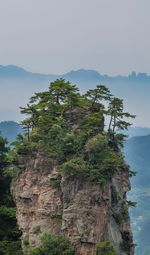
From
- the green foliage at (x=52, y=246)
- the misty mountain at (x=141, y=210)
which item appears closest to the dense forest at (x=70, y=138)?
the green foliage at (x=52, y=246)

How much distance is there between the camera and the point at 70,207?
1919 cm

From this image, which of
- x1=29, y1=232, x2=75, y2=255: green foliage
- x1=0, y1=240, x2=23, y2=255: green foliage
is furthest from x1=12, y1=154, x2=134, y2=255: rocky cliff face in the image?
x1=0, y1=240, x2=23, y2=255: green foliage

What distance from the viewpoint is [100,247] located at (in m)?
18.2

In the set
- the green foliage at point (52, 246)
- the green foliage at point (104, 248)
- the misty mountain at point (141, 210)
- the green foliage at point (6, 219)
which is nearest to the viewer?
the green foliage at point (104, 248)

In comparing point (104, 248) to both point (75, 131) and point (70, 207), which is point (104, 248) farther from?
point (75, 131)

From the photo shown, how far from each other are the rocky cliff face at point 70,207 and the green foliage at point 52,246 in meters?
0.32

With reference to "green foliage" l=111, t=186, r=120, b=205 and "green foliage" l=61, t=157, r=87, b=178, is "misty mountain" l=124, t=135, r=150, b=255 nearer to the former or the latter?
"green foliage" l=111, t=186, r=120, b=205

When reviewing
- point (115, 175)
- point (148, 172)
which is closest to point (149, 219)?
point (148, 172)

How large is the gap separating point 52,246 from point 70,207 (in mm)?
1672

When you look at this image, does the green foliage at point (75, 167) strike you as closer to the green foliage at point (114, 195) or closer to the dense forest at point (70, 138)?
the dense forest at point (70, 138)

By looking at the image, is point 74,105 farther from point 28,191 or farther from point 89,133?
point 28,191

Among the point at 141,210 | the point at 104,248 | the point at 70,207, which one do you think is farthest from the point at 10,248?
the point at 141,210

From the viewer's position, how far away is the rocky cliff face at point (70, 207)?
18.8 m

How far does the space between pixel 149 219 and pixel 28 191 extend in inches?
4636
